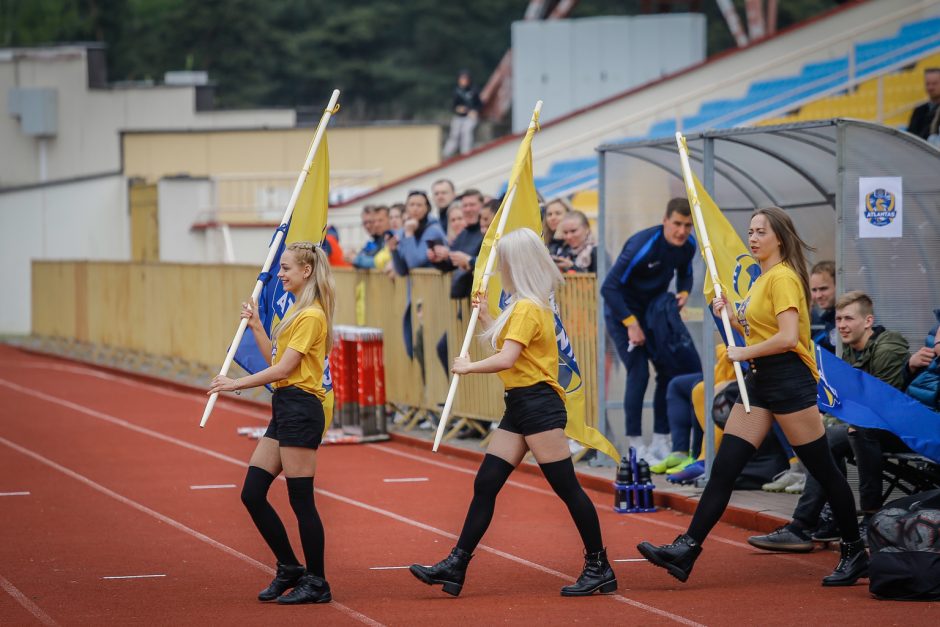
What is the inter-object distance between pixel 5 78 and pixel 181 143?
5.94 meters

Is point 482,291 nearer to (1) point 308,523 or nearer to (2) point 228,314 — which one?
(1) point 308,523

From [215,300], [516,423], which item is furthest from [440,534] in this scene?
[215,300]

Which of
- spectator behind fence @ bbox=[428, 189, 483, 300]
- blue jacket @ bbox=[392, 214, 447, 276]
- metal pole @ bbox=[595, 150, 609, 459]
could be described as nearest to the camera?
metal pole @ bbox=[595, 150, 609, 459]

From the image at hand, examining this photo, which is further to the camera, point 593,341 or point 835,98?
point 835,98

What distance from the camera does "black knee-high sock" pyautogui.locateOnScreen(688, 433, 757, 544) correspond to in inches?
344

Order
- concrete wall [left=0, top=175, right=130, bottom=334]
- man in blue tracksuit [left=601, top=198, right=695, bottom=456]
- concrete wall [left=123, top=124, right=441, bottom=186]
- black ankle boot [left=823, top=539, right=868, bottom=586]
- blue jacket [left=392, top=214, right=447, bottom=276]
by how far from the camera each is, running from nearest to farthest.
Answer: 1. black ankle boot [left=823, top=539, right=868, bottom=586]
2. man in blue tracksuit [left=601, top=198, right=695, bottom=456]
3. blue jacket [left=392, top=214, right=447, bottom=276]
4. concrete wall [left=0, top=175, right=130, bottom=334]
5. concrete wall [left=123, top=124, right=441, bottom=186]

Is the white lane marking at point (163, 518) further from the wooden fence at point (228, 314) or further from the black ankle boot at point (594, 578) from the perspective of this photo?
the wooden fence at point (228, 314)

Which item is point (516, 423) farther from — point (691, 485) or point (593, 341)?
point (593, 341)

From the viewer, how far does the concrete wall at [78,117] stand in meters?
41.3

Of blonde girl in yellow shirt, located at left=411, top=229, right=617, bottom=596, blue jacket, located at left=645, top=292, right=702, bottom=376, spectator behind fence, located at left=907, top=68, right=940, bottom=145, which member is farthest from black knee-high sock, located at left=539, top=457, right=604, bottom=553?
spectator behind fence, located at left=907, top=68, right=940, bottom=145

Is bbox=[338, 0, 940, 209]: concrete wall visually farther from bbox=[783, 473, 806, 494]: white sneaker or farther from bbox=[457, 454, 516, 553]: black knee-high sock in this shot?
bbox=[457, 454, 516, 553]: black knee-high sock

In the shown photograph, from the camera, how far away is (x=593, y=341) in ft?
45.0

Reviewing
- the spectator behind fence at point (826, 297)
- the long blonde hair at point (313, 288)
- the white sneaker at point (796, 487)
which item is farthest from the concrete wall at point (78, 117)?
the long blonde hair at point (313, 288)

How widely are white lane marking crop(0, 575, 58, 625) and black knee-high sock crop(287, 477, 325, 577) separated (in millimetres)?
1373
